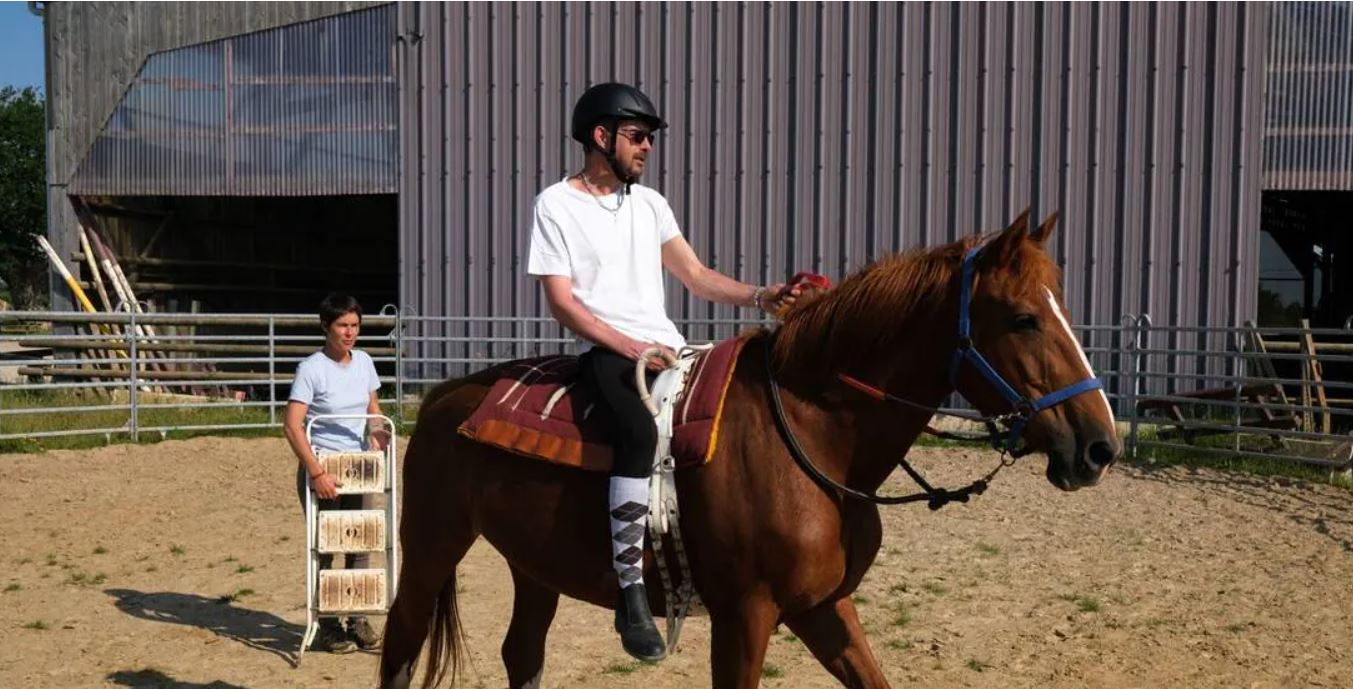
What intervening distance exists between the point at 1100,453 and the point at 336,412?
410 centimetres

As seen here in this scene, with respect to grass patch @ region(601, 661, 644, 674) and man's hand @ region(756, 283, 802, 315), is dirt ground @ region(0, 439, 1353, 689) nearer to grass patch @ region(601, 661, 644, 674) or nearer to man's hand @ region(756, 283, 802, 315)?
grass patch @ region(601, 661, 644, 674)

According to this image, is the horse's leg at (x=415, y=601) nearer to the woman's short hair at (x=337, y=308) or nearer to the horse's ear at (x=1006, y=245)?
the woman's short hair at (x=337, y=308)

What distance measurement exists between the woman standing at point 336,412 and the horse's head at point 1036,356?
3.47 metres

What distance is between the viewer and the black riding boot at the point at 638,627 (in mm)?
3635

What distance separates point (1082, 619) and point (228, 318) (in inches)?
441

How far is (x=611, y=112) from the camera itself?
12.5ft

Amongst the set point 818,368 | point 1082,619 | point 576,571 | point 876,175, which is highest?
point 876,175

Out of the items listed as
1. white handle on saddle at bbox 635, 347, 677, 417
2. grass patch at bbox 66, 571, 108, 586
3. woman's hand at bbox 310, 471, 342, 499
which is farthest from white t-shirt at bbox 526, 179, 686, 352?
grass patch at bbox 66, 571, 108, 586

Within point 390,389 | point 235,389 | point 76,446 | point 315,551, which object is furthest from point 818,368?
point 235,389

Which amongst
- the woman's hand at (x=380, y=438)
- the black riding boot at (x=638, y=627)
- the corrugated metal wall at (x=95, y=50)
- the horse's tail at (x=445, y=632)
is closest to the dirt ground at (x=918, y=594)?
the horse's tail at (x=445, y=632)

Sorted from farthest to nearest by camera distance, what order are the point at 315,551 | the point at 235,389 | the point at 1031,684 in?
the point at 235,389
the point at 315,551
the point at 1031,684

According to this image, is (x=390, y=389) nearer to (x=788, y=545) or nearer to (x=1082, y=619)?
(x=1082, y=619)

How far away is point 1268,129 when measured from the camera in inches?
550

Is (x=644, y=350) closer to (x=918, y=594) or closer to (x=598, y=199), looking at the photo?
(x=598, y=199)
